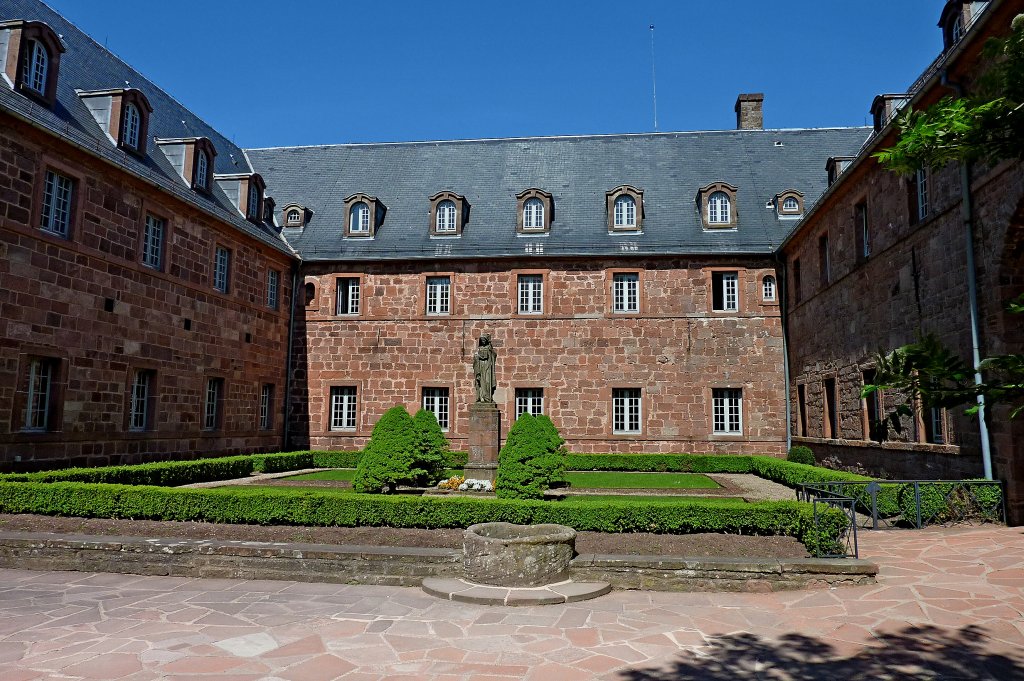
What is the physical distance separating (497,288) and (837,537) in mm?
15967

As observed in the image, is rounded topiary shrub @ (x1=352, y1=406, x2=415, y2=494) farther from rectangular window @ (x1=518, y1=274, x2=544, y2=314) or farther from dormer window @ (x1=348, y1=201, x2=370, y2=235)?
dormer window @ (x1=348, y1=201, x2=370, y2=235)

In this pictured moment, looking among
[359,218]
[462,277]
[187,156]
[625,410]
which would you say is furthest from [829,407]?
[187,156]

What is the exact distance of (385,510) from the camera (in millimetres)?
9586

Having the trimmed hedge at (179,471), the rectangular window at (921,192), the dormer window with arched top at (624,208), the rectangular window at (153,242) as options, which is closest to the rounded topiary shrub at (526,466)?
the trimmed hedge at (179,471)

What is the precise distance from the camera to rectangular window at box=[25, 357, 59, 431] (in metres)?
13.4

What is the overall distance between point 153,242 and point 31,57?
15.1 feet

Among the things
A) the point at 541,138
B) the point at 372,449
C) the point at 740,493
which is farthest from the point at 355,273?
the point at 740,493

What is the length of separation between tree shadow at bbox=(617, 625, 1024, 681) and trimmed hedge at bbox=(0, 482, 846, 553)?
9.25 ft

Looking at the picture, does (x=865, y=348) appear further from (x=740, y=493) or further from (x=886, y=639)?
(x=886, y=639)

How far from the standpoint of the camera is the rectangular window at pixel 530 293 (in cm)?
2270

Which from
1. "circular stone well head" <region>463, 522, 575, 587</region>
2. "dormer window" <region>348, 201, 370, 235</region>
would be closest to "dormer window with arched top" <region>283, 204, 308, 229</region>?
"dormer window" <region>348, 201, 370, 235</region>

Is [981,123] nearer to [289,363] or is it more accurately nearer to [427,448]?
[427,448]

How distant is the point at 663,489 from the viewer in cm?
1496

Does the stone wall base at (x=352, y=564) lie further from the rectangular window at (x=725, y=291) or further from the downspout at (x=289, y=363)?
the rectangular window at (x=725, y=291)
